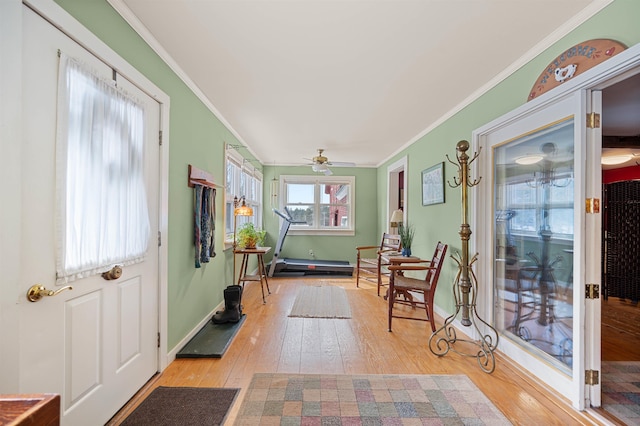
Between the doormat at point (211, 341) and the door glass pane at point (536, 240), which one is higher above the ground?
the door glass pane at point (536, 240)

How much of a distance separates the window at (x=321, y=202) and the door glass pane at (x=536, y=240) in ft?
13.3

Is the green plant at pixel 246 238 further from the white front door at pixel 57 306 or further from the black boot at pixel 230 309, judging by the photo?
the white front door at pixel 57 306

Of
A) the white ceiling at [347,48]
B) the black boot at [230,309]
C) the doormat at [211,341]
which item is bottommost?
the doormat at [211,341]

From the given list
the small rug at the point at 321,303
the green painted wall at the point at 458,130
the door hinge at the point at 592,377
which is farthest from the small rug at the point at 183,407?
the green painted wall at the point at 458,130

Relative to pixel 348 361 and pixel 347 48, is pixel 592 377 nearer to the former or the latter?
pixel 348 361

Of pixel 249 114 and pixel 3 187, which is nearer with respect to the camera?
pixel 3 187

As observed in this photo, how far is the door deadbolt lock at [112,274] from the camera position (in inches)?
61.6

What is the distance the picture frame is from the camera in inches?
135

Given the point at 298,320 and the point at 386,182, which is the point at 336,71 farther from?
the point at 386,182

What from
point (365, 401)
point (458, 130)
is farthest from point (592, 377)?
point (458, 130)

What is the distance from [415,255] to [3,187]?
14.0 ft

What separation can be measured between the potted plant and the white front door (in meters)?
3.51

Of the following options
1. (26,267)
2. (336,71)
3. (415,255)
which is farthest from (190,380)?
(415,255)

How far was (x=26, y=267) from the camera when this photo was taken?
1.16 meters
